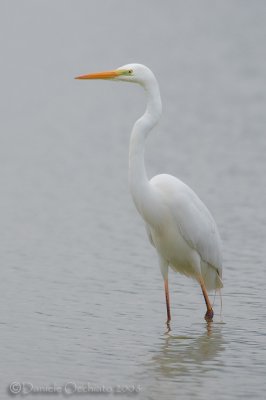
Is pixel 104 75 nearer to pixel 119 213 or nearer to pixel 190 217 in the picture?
pixel 190 217

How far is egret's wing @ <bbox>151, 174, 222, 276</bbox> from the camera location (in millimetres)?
8719

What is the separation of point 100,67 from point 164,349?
18.1m

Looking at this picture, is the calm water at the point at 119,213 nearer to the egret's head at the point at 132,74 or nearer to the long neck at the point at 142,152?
the long neck at the point at 142,152

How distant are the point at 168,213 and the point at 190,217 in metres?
0.21

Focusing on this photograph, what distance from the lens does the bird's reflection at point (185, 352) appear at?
7.57 metres

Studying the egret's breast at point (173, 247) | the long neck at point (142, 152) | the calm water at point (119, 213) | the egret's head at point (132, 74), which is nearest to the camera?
the calm water at point (119, 213)

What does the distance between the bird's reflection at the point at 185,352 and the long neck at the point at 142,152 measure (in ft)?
3.43

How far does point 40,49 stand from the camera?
29.7 m

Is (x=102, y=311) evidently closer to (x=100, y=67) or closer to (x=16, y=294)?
(x=16, y=294)

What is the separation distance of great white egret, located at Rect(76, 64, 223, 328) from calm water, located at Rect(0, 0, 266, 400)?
418 mm

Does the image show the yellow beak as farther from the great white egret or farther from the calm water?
the calm water

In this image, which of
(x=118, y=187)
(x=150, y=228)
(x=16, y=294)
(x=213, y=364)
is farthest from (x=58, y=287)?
(x=118, y=187)

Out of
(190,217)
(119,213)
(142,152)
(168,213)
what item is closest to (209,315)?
(190,217)

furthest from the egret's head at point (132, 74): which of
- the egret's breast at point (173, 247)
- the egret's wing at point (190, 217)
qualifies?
the egret's breast at point (173, 247)
